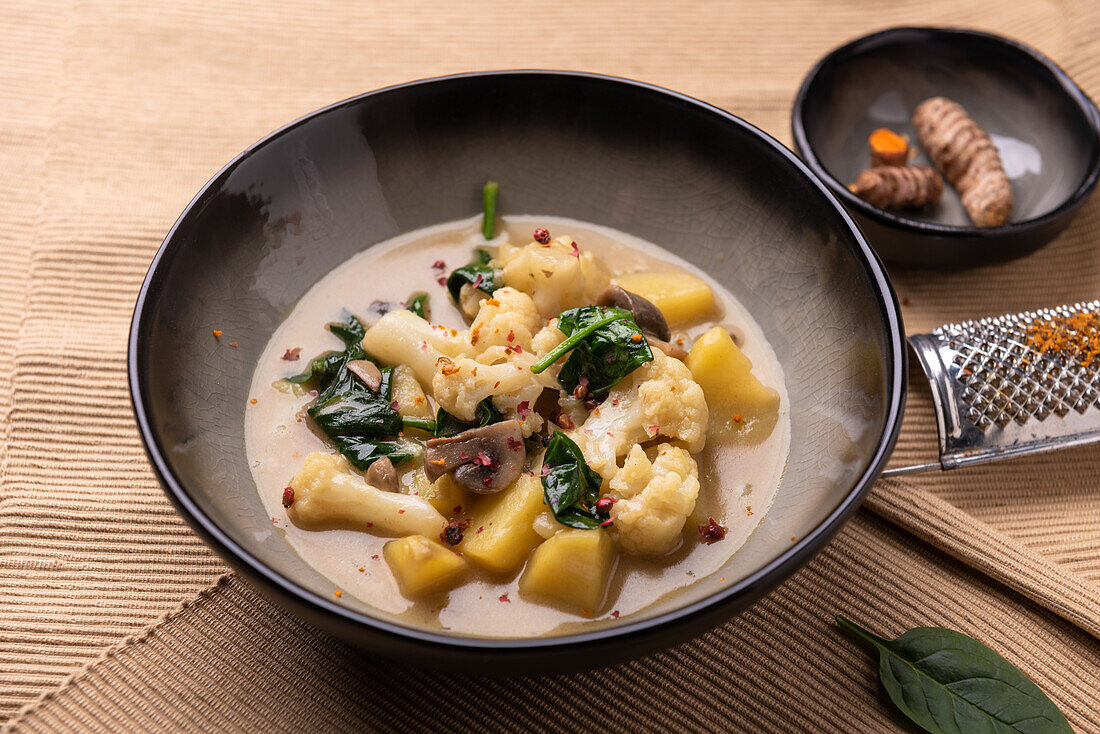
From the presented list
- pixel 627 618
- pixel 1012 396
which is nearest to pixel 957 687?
pixel 627 618

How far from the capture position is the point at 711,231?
335 cm

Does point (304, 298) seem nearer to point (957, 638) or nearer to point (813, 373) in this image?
point (813, 373)

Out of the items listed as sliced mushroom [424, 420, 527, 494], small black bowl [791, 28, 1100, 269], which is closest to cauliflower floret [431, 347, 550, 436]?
sliced mushroom [424, 420, 527, 494]

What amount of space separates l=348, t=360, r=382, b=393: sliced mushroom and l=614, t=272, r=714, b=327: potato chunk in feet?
2.97

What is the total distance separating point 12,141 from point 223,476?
2381mm

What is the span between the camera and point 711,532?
2.58 m

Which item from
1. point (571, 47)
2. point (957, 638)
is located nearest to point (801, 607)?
point (957, 638)

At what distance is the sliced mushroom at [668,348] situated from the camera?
2.87 metres

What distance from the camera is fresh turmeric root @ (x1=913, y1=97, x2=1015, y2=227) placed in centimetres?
390

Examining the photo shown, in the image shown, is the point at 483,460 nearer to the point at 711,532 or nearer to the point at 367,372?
the point at 367,372

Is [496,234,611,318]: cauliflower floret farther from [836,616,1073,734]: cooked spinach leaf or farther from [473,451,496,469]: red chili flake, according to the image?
[836,616,1073,734]: cooked spinach leaf

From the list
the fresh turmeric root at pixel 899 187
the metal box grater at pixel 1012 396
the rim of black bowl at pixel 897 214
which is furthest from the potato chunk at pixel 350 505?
the fresh turmeric root at pixel 899 187

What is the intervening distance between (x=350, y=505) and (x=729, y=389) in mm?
1211

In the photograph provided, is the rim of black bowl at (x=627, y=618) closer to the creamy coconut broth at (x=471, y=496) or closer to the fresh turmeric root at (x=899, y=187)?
the creamy coconut broth at (x=471, y=496)
